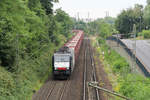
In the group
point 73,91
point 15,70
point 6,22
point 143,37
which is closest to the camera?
point 6,22

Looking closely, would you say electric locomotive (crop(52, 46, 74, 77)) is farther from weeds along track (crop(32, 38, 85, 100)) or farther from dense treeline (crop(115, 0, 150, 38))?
dense treeline (crop(115, 0, 150, 38))

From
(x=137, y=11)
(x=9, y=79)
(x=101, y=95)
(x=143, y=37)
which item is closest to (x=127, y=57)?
(x=101, y=95)

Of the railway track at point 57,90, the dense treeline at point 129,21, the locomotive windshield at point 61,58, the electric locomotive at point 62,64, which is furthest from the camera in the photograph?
the dense treeline at point 129,21

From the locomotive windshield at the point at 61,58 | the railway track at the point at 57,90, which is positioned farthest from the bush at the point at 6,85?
the locomotive windshield at the point at 61,58

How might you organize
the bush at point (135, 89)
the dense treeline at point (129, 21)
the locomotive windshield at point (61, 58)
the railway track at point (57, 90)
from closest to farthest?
the bush at point (135, 89)
the railway track at point (57, 90)
the locomotive windshield at point (61, 58)
the dense treeline at point (129, 21)

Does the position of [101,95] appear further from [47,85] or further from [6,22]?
[6,22]

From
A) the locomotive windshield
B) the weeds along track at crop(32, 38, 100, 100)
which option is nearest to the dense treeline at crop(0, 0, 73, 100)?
the weeds along track at crop(32, 38, 100, 100)

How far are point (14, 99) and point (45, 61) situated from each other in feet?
39.7

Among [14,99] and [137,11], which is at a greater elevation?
[137,11]

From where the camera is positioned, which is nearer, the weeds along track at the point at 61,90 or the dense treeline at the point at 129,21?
the weeds along track at the point at 61,90

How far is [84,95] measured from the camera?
1825 cm

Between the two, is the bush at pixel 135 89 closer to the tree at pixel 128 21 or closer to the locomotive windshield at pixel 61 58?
the locomotive windshield at pixel 61 58

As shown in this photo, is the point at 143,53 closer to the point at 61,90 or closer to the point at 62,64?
the point at 62,64

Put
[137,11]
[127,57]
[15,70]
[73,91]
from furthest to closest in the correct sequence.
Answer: [137,11] → [127,57] → [73,91] → [15,70]
